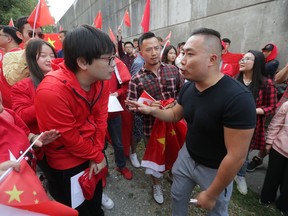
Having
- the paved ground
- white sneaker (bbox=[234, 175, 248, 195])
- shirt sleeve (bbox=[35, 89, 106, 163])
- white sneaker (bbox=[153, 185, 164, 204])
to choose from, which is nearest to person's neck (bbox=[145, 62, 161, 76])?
shirt sleeve (bbox=[35, 89, 106, 163])

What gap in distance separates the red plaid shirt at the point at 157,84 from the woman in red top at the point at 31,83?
1.04 meters

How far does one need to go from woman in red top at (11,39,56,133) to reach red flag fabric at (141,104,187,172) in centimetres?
132

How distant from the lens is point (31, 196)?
1.12 m

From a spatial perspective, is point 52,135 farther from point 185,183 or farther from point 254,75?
point 254,75

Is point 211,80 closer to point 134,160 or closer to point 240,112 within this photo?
point 240,112

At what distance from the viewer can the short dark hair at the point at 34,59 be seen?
1.91m

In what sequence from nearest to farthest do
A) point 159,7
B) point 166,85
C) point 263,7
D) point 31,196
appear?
point 31,196 < point 166,85 < point 263,7 < point 159,7

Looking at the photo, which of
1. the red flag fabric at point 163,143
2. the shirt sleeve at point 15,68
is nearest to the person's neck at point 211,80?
the red flag fabric at point 163,143

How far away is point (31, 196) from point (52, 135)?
46 centimetres

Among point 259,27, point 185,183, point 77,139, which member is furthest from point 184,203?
point 259,27

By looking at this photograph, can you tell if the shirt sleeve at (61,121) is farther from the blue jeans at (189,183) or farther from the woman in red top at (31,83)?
the blue jeans at (189,183)

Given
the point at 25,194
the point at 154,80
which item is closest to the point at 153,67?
the point at 154,80

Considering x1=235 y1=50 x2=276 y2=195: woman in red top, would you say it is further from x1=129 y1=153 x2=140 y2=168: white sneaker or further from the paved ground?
x1=129 y1=153 x2=140 y2=168: white sneaker

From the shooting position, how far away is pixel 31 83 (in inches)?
74.5
